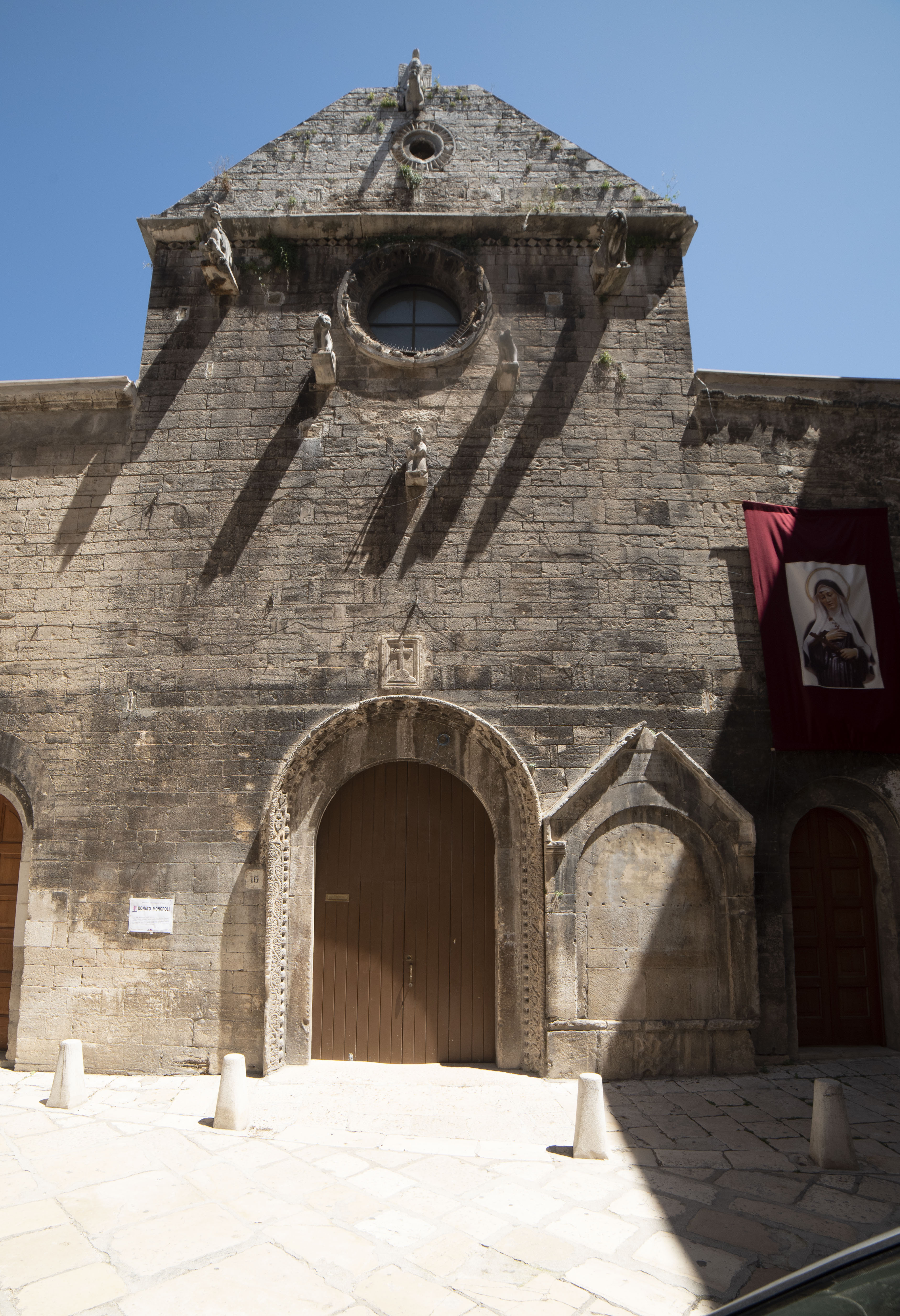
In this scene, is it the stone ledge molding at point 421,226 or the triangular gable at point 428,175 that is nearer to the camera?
the stone ledge molding at point 421,226

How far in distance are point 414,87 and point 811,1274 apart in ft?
36.6

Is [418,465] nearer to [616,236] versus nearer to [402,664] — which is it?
[402,664]

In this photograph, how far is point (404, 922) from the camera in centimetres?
750

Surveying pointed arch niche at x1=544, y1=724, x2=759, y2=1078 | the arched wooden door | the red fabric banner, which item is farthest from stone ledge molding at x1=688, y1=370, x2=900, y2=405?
the arched wooden door

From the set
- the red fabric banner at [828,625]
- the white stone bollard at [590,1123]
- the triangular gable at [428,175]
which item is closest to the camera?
the white stone bollard at [590,1123]

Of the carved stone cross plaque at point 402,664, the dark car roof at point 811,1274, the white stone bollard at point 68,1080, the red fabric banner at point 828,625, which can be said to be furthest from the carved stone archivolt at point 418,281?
the dark car roof at point 811,1274

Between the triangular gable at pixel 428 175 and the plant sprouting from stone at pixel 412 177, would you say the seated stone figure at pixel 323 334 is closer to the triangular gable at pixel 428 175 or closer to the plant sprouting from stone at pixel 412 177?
the triangular gable at pixel 428 175

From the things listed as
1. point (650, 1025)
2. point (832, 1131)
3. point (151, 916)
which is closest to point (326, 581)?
point (151, 916)

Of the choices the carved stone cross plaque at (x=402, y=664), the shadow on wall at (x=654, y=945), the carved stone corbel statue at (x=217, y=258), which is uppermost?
the carved stone corbel statue at (x=217, y=258)

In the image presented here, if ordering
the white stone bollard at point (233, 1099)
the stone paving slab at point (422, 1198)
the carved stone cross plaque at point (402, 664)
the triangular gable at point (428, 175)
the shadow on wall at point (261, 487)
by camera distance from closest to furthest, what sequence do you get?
the stone paving slab at point (422, 1198) → the white stone bollard at point (233, 1099) → the carved stone cross plaque at point (402, 664) → the shadow on wall at point (261, 487) → the triangular gable at point (428, 175)

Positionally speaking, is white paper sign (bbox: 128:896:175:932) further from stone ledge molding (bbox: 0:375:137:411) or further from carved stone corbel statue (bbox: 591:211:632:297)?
carved stone corbel statue (bbox: 591:211:632:297)

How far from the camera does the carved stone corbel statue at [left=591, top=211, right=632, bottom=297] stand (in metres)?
7.98

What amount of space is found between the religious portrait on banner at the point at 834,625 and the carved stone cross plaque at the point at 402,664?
3924mm

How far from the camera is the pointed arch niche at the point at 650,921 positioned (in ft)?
22.5
